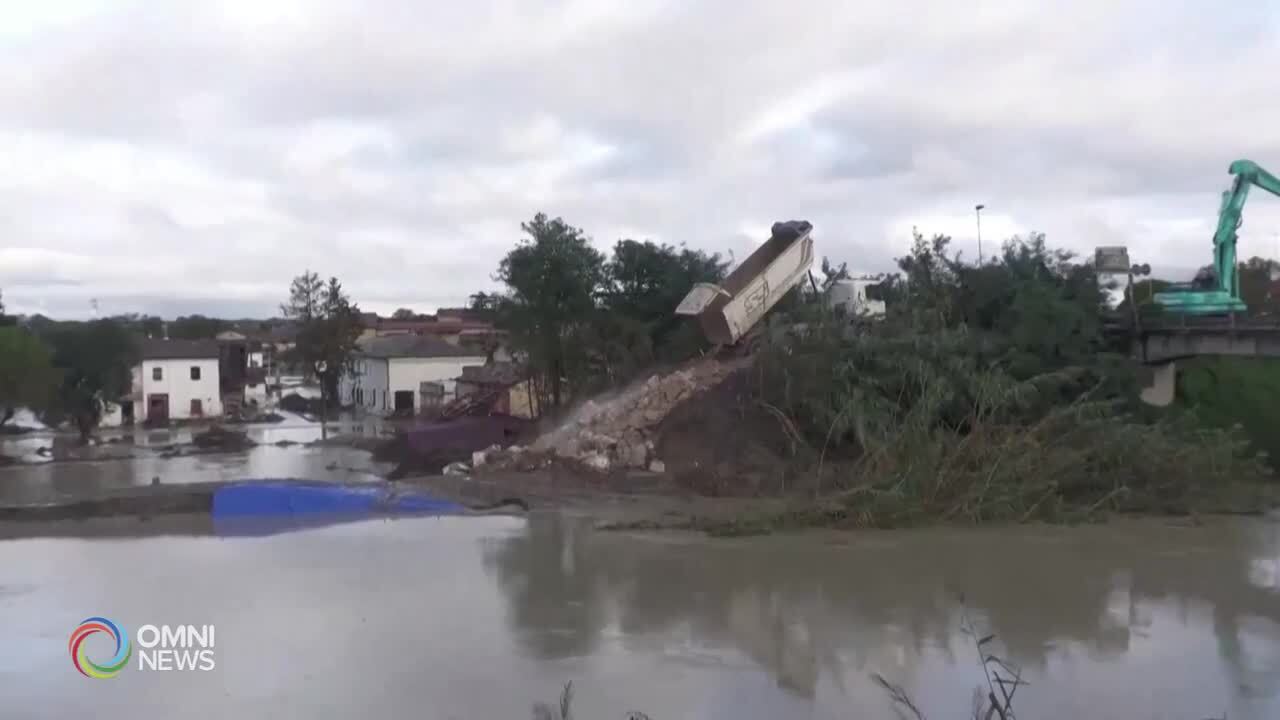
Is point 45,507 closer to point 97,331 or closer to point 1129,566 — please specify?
point 1129,566

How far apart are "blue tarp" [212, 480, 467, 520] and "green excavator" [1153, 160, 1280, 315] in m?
14.7

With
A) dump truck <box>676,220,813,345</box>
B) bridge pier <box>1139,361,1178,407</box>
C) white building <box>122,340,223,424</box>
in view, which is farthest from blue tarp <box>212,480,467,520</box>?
white building <box>122,340,223,424</box>

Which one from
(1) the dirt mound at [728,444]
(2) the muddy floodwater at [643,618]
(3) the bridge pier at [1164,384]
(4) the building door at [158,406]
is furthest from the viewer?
(4) the building door at [158,406]

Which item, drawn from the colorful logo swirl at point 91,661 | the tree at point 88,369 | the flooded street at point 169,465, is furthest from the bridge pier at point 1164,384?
the tree at point 88,369

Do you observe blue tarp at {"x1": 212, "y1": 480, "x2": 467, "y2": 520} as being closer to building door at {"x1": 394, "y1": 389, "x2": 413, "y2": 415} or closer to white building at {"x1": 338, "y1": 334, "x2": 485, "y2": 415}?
white building at {"x1": 338, "y1": 334, "x2": 485, "y2": 415}

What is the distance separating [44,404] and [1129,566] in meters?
32.1

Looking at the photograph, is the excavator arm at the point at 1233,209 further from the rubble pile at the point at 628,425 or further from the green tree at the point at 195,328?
the green tree at the point at 195,328

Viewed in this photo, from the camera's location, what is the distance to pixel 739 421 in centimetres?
1752

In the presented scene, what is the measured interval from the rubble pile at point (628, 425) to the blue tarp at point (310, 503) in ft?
10.2

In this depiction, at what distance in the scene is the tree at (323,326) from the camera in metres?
35.0

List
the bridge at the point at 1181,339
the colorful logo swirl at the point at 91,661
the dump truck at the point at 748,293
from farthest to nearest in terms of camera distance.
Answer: the dump truck at the point at 748,293 < the bridge at the point at 1181,339 < the colorful logo swirl at the point at 91,661

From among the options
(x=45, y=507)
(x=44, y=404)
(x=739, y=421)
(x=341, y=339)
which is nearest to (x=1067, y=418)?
(x=739, y=421)

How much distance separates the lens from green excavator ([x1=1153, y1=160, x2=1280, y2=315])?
19750 mm

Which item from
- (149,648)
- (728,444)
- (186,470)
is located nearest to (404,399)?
(186,470)
